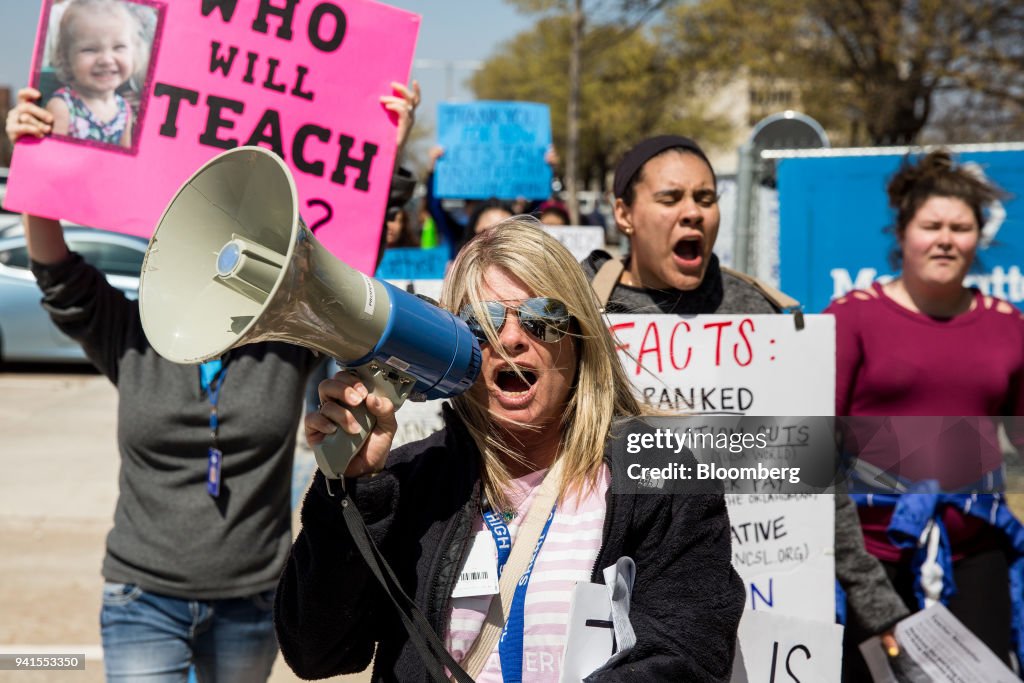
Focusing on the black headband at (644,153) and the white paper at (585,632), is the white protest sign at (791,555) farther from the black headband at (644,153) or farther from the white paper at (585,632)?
the white paper at (585,632)

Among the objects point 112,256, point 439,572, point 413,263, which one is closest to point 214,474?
point 439,572

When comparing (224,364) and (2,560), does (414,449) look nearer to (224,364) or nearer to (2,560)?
(224,364)

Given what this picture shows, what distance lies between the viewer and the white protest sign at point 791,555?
3.18 m

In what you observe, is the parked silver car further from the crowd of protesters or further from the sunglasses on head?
the sunglasses on head

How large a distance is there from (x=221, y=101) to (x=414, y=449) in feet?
4.85

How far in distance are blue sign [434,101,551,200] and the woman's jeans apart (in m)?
5.47

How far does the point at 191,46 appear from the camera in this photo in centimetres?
315

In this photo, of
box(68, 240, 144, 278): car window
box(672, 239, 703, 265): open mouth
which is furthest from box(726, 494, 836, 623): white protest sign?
box(68, 240, 144, 278): car window

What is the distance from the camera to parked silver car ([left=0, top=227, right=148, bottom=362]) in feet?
39.4

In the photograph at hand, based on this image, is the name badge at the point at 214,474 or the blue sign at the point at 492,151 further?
the blue sign at the point at 492,151

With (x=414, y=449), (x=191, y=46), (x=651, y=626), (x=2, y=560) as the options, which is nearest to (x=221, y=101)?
(x=191, y=46)

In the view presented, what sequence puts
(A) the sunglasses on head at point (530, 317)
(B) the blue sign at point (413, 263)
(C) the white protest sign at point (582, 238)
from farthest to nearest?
(C) the white protest sign at point (582, 238) < (B) the blue sign at point (413, 263) < (A) the sunglasses on head at point (530, 317)

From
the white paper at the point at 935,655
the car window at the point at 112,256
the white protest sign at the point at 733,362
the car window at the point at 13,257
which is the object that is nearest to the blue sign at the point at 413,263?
the white protest sign at the point at 733,362

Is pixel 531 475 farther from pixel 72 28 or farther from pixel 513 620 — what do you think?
pixel 72 28
